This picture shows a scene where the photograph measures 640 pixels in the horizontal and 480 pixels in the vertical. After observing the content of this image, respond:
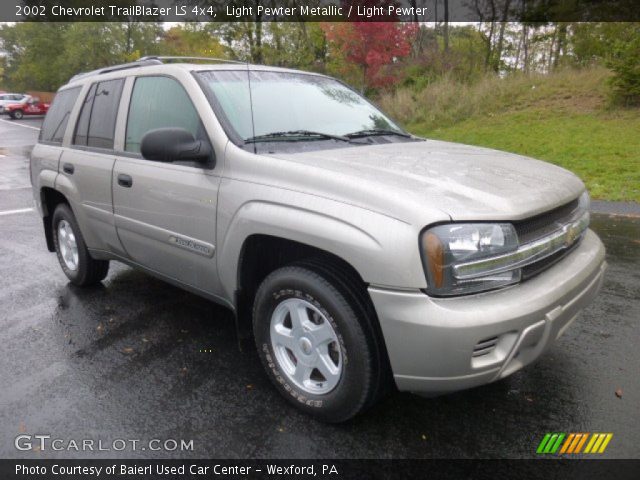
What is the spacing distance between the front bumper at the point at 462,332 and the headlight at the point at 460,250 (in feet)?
0.18

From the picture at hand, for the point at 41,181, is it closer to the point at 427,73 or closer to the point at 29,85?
the point at 427,73

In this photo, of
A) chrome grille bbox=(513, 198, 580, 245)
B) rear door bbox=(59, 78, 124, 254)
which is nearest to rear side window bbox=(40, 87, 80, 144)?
rear door bbox=(59, 78, 124, 254)

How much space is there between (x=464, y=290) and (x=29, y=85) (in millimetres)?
57991

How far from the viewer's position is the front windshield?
3.18 meters

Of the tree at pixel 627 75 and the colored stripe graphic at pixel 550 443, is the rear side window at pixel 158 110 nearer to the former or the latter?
the colored stripe graphic at pixel 550 443

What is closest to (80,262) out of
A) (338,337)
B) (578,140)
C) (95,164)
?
(95,164)

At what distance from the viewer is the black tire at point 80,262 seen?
14.8 ft

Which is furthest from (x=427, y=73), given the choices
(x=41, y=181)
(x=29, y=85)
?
(x=29, y=85)

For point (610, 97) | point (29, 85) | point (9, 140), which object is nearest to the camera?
Result: point (610, 97)

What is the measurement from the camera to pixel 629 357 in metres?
3.30

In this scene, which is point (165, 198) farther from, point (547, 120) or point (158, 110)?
point (547, 120)

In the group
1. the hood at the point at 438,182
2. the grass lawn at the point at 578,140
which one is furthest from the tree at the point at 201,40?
the hood at the point at 438,182

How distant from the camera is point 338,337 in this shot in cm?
248

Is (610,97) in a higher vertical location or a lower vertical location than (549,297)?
higher
